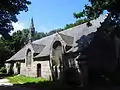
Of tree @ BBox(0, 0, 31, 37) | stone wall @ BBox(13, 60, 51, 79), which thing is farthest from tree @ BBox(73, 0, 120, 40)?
stone wall @ BBox(13, 60, 51, 79)

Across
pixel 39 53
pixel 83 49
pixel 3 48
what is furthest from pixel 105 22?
pixel 3 48

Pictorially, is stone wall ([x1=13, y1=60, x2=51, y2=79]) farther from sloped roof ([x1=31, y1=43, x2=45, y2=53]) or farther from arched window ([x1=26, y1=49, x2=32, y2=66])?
sloped roof ([x1=31, y1=43, x2=45, y2=53])

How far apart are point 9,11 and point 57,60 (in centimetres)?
1439

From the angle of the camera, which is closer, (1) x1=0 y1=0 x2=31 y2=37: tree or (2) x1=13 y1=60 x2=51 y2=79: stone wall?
(1) x1=0 y1=0 x2=31 y2=37: tree

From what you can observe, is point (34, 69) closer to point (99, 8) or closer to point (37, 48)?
point (37, 48)

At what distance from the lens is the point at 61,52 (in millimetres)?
29516

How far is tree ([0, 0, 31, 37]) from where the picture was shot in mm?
16897

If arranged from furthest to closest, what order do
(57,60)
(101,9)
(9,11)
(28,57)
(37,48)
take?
(28,57) → (37,48) → (57,60) → (9,11) → (101,9)

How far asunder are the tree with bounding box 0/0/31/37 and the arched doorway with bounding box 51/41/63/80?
29.5 feet

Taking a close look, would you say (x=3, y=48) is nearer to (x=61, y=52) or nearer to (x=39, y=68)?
(x=39, y=68)

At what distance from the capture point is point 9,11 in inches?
713

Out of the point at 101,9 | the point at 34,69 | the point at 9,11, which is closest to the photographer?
the point at 101,9

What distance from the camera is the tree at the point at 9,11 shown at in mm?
16897

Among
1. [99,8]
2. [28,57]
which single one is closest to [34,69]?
[28,57]
